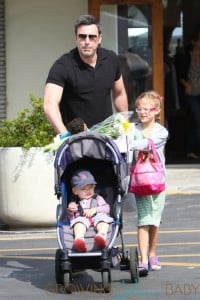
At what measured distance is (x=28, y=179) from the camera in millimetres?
10117

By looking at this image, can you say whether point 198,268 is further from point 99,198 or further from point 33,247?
point 33,247

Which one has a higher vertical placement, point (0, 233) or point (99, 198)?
point (99, 198)

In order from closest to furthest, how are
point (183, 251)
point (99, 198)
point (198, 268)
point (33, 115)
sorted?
point (99, 198) → point (198, 268) → point (183, 251) → point (33, 115)

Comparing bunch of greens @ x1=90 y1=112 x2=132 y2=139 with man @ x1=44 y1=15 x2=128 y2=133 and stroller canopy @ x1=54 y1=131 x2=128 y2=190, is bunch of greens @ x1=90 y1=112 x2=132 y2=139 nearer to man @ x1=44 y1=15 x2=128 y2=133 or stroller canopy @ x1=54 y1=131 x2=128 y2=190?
stroller canopy @ x1=54 y1=131 x2=128 y2=190

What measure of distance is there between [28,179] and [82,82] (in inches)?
102

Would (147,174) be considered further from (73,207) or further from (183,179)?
(183,179)

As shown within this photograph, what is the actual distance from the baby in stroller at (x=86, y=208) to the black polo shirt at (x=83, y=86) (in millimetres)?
623

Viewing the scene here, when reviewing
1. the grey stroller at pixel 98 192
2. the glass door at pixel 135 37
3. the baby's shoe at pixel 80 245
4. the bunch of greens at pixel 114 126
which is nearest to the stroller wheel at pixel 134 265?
the grey stroller at pixel 98 192

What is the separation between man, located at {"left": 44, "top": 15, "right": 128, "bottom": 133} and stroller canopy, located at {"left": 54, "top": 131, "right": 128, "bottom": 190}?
290mm

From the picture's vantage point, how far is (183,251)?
346 inches

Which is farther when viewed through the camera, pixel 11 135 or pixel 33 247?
pixel 11 135

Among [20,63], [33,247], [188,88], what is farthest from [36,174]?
[188,88]

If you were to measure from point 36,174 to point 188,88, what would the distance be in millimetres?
5551

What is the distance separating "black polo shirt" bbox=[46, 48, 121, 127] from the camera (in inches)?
306
